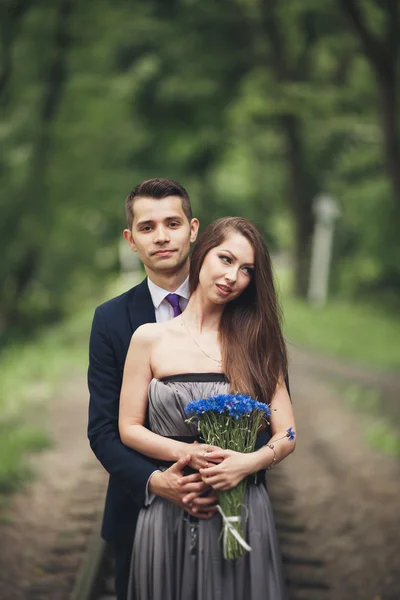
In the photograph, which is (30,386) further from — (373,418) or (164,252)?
(164,252)

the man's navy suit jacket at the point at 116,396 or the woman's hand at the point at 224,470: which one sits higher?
the man's navy suit jacket at the point at 116,396

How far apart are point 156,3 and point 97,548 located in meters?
17.2

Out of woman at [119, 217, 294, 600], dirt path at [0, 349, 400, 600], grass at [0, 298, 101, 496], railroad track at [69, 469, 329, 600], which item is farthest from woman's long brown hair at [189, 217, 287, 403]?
grass at [0, 298, 101, 496]

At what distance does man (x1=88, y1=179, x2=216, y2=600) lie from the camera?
297 cm

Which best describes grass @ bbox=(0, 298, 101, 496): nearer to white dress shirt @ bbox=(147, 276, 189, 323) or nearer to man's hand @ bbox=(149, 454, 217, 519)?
white dress shirt @ bbox=(147, 276, 189, 323)

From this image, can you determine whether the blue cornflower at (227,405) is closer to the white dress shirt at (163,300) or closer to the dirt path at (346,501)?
the white dress shirt at (163,300)

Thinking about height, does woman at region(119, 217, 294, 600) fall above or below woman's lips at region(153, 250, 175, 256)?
below

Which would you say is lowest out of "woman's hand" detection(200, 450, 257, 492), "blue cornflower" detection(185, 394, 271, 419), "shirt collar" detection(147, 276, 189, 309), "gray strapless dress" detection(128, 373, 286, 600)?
"gray strapless dress" detection(128, 373, 286, 600)

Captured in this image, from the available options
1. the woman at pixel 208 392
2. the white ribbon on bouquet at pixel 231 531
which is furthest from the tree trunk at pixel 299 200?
the white ribbon on bouquet at pixel 231 531

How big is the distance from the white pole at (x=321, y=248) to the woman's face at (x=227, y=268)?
23.6 meters

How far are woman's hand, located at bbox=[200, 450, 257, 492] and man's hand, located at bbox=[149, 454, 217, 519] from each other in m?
0.06

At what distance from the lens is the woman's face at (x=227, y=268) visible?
2908 mm

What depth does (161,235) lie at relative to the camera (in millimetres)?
3025

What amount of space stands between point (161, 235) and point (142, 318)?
13.7 inches
